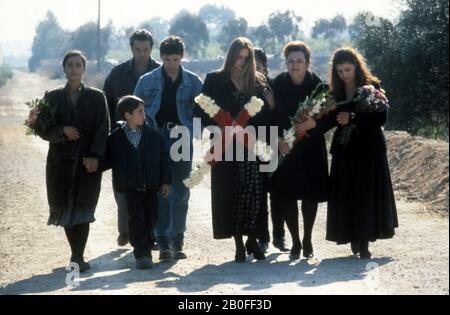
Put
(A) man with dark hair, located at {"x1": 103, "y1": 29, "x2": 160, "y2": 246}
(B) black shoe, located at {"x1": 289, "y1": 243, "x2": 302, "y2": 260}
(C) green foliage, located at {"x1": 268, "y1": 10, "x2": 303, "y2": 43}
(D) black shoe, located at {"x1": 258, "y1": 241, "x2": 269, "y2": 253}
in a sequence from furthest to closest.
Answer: (C) green foliage, located at {"x1": 268, "y1": 10, "x2": 303, "y2": 43}, (A) man with dark hair, located at {"x1": 103, "y1": 29, "x2": 160, "y2": 246}, (D) black shoe, located at {"x1": 258, "y1": 241, "x2": 269, "y2": 253}, (B) black shoe, located at {"x1": 289, "y1": 243, "x2": 302, "y2": 260}

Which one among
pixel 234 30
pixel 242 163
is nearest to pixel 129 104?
pixel 242 163

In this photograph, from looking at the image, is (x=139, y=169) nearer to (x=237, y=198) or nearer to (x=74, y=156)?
(x=74, y=156)

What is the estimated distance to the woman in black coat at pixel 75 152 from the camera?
8516 mm

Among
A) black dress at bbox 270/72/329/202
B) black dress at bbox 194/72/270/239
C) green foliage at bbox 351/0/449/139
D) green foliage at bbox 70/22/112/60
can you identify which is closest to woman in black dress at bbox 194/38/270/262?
black dress at bbox 194/72/270/239

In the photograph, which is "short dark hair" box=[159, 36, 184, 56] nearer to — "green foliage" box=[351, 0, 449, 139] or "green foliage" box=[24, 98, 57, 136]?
"green foliage" box=[24, 98, 57, 136]

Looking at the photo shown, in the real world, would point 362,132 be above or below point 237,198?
above

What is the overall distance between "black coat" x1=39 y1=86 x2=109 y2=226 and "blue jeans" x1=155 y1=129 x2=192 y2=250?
34.7 inches

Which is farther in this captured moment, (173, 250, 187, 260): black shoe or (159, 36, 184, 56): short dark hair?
(173, 250, 187, 260): black shoe

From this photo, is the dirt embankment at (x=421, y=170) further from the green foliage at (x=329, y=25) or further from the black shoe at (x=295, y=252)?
the green foliage at (x=329, y=25)

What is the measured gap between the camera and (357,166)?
339 inches

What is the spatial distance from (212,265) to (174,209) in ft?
3.13

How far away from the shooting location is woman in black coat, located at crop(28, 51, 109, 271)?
8.52 m
